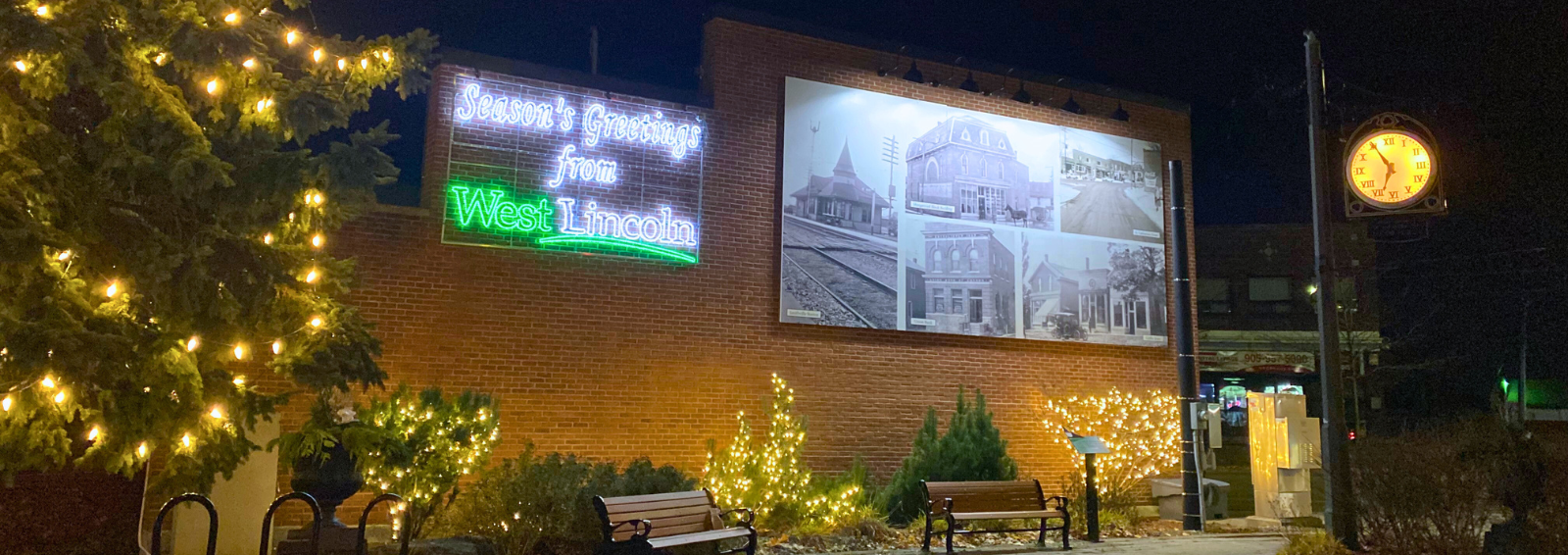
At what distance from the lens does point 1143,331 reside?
17672mm

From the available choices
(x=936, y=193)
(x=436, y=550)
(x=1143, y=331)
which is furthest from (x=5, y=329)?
(x=1143, y=331)

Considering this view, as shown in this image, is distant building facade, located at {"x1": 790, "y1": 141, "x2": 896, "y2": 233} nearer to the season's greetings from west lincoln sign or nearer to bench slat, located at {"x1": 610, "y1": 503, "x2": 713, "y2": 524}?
the season's greetings from west lincoln sign

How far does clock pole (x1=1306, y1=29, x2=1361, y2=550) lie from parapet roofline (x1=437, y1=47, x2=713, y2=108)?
7774 mm

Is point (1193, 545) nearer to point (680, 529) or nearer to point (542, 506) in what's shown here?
point (680, 529)

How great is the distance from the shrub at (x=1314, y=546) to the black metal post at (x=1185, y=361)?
301cm

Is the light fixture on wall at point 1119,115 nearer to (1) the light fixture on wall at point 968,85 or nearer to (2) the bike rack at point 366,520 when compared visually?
(1) the light fixture on wall at point 968,85

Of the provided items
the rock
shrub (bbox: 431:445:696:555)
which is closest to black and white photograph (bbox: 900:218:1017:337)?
shrub (bbox: 431:445:696:555)

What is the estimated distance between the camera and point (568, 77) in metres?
13.8

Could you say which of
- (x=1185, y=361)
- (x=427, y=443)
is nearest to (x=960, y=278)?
(x=1185, y=361)

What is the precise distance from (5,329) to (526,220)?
24.2 ft

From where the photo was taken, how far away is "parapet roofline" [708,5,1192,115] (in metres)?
15.0

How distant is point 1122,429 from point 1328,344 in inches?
207

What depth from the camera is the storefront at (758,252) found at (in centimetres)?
1295

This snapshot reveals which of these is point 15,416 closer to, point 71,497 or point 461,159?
point 71,497
